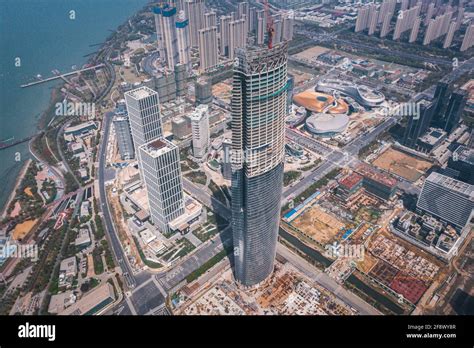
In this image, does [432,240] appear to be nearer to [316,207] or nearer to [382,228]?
[382,228]

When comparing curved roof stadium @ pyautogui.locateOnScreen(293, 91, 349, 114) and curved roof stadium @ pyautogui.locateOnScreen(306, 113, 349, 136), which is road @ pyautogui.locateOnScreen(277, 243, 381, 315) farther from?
curved roof stadium @ pyautogui.locateOnScreen(293, 91, 349, 114)

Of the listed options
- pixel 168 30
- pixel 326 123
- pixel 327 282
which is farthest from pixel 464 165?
pixel 168 30

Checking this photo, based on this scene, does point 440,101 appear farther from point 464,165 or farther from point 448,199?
point 448,199

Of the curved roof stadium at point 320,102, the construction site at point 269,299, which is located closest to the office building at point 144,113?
the construction site at point 269,299

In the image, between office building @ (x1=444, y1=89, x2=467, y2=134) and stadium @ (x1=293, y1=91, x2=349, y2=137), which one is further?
stadium @ (x1=293, y1=91, x2=349, y2=137)

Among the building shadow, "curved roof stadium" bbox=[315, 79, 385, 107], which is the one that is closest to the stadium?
"curved roof stadium" bbox=[315, 79, 385, 107]

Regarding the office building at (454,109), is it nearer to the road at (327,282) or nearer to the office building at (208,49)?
the road at (327,282)
